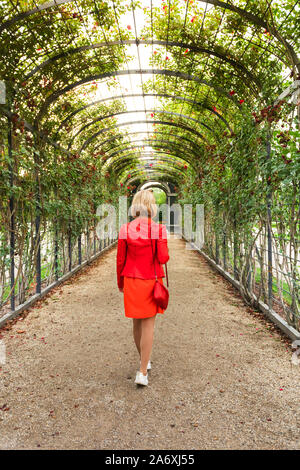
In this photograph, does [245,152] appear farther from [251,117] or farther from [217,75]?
[217,75]

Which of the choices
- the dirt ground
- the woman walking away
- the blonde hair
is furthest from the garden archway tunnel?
the blonde hair

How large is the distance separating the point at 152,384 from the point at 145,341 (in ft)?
1.11

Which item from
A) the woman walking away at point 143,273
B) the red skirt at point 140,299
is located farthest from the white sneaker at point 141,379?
the red skirt at point 140,299

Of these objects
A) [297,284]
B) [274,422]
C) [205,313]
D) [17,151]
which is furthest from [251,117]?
[274,422]

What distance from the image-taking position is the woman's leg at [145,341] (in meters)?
2.61

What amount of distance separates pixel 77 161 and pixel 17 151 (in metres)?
2.93

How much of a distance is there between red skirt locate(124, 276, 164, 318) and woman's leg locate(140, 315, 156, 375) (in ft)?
0.26

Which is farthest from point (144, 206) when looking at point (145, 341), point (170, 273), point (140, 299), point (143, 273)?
point (170, 273)

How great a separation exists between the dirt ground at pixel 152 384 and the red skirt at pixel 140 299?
562 millimetres

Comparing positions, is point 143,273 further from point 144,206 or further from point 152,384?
point 152,384

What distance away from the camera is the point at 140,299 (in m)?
2.60

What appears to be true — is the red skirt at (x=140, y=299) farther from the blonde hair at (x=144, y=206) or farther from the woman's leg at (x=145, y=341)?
the blonde hair at (x=144, y=206)

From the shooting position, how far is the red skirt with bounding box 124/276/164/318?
260 cm

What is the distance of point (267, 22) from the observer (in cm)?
359
